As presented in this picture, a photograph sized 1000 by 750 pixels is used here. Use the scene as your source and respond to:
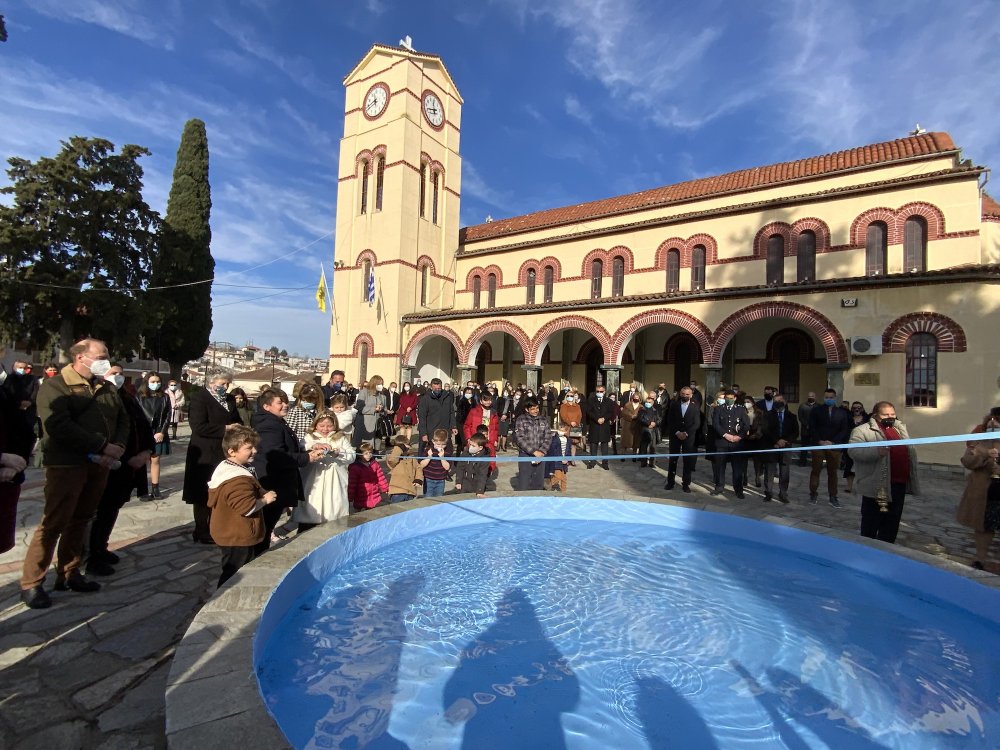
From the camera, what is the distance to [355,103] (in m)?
22.9

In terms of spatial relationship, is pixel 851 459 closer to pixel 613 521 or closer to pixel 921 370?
pixel 613 521

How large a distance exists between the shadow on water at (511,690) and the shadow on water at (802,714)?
118 cm

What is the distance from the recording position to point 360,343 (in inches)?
843

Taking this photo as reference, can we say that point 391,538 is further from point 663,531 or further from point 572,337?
point 572,337

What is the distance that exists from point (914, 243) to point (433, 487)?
15.3 meters

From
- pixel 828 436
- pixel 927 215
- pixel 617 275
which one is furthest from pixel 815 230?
pixel 828 436

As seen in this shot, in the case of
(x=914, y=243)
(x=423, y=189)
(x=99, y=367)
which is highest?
(x=423, y=189)

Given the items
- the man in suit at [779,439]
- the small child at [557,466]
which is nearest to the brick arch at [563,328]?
the man in suit at [779,439]

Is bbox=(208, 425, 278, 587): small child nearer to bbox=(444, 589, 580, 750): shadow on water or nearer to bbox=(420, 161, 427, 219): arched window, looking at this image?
bbox=(444, 589, 580, 750): shadow on water

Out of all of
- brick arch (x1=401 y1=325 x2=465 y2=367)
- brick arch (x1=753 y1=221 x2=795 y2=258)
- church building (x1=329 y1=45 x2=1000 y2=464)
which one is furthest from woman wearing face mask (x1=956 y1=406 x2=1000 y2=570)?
brick arch (x1=401 y1=325 x2=465 y2=367)

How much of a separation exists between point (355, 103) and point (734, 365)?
2068 centimetres

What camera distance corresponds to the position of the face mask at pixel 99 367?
3811mm

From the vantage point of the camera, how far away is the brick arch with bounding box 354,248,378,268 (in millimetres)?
21250

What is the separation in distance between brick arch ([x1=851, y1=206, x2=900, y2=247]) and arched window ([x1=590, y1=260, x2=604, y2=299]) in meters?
8.15
